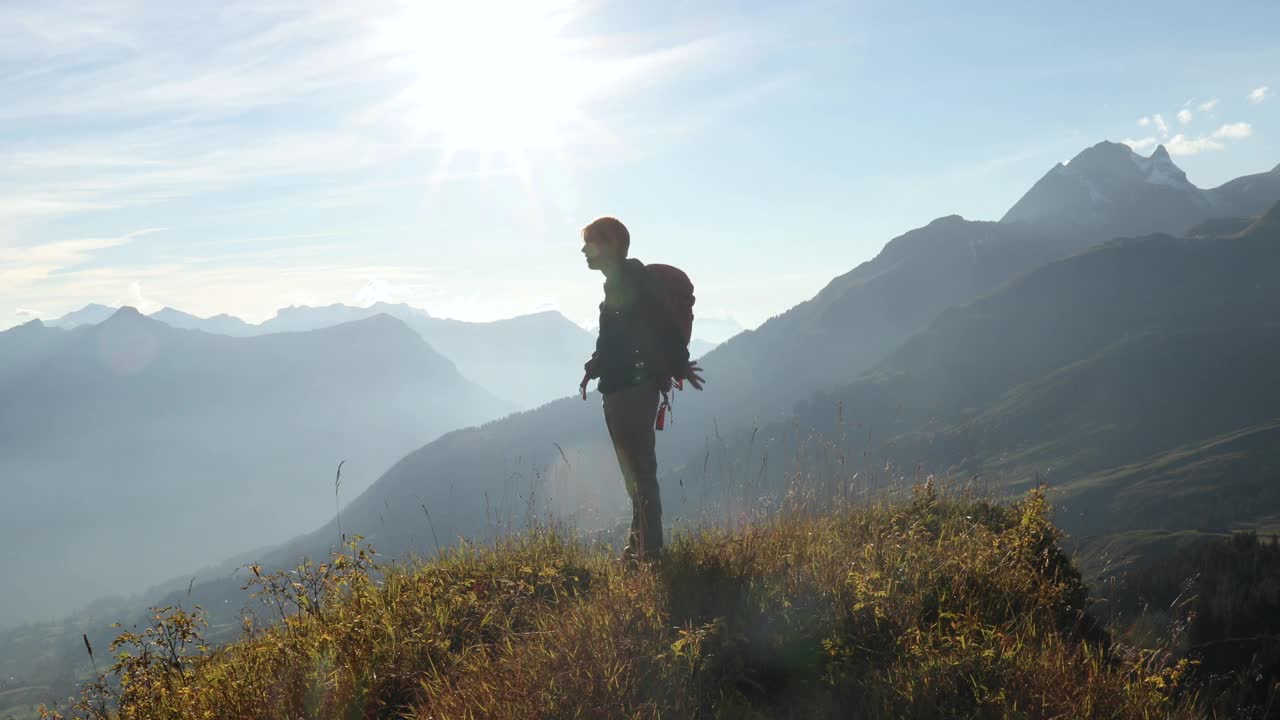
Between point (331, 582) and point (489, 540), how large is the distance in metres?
2.43

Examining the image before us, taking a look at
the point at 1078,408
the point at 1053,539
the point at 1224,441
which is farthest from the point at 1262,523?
the point at 1053,539

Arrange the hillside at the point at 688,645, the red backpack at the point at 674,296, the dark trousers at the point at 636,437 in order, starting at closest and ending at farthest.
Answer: the hillside at the point at 688,645 < the dark trousers at the point at 636,437 < the red backpack at the point at 674,296

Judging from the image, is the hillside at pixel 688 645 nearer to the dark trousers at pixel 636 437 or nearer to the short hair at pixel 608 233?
the dark trousers at pixel 636 437

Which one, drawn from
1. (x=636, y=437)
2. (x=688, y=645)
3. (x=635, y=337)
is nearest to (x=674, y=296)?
(x=635, y=337)

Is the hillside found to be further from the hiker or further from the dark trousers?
the hiker

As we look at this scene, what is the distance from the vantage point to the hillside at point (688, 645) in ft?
Result: 11.7

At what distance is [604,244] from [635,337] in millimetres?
831

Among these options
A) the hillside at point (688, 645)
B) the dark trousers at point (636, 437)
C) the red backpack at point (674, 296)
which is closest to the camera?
the hillside at point (688, 645)

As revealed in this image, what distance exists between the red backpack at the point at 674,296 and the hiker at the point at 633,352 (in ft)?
0.04

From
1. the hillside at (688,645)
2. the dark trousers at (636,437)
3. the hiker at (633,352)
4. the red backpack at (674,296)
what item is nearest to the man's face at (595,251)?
the hiker at (633,352)

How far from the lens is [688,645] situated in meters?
3.94

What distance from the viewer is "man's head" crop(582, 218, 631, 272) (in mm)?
6203

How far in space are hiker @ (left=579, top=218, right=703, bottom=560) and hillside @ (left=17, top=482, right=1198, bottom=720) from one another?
88 centimetres

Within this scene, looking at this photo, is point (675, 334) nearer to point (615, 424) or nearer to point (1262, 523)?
point (615, 424)
